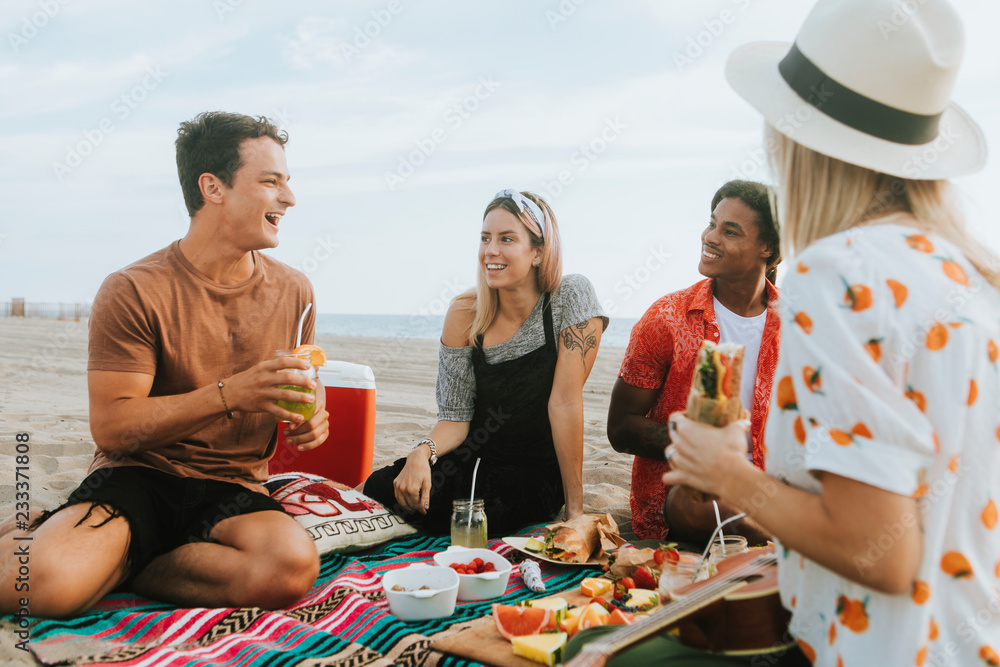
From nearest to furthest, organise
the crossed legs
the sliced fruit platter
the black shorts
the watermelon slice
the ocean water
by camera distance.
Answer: the sliced fruit platter
the watermelon slice
the crossed legs
the black shorts
the ocean water

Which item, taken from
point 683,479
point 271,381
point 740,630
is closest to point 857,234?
point 683,479

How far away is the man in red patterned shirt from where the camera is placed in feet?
12.6

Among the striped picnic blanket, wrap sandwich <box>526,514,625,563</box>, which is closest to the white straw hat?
the striped picnic blanket

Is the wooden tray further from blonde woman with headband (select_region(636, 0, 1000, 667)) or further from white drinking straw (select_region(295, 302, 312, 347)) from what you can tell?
white drinking straw (select_region(295, 302, 312, 347))

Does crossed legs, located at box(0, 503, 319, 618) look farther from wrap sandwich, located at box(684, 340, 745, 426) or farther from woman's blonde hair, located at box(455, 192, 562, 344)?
wrap sandwich, located at box(684, 340, 745, 426)

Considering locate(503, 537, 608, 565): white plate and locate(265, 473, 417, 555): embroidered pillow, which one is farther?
locate(265, 473, 417, 555): embroidered pillow

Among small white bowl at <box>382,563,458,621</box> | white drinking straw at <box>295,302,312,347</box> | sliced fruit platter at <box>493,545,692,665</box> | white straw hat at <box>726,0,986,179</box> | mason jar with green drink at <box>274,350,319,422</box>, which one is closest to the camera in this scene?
white straw hat at <box>726,0,986,179</box>

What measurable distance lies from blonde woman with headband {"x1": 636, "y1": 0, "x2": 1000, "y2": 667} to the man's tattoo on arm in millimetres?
2583

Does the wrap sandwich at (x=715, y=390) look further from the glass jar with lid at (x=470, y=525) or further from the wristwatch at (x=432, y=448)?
the wristwatch at (x=432, y=448)

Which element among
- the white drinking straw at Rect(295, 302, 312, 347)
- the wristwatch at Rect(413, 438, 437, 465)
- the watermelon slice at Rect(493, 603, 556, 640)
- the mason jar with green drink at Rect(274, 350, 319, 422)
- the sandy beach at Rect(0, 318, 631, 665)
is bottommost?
the sandy beach at Rect(0, 318, 631, 665)

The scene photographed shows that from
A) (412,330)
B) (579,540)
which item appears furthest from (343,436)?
(412,330)

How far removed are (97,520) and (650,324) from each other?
9.09 ft

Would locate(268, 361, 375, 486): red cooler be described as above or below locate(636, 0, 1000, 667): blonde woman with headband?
below

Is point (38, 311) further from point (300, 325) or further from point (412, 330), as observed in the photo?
point (300, 325)
